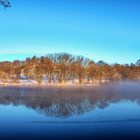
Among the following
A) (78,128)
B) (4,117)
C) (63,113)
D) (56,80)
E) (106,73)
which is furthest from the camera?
(106,73)

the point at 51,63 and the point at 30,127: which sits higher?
the point at 51,63

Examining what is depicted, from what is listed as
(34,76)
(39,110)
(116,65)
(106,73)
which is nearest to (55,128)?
(39,110)

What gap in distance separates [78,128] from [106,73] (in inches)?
3844

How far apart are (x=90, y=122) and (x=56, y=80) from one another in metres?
84.6

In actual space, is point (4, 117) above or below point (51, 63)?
below

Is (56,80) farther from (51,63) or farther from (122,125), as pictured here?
(122,125)

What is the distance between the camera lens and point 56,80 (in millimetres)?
102875

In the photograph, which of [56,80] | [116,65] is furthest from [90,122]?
[116,65]

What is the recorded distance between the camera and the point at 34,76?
311 feet

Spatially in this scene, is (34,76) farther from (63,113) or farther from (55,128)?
(55,128)

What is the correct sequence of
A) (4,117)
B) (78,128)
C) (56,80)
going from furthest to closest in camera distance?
(56,80), (4,117), (78,128)

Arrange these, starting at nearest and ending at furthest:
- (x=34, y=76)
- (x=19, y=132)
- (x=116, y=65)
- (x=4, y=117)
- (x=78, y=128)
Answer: (x=19, y=132), (x=78, y=128), (x=4, y=117), (x=34, y=76), (x=116, y=65)

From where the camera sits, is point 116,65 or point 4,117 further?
point 116,65

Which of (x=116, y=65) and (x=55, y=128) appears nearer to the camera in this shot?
(x=55, y=128)
